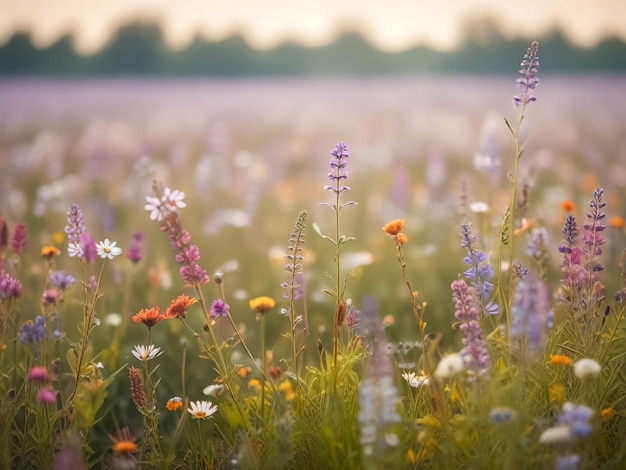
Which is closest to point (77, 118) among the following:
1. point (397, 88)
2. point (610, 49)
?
point (397, 88)

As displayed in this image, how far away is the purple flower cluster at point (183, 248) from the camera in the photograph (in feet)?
5.41

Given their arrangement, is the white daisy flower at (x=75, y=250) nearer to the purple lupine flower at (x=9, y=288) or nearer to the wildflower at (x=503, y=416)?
the purple lupine flower at (x=9, y=288)

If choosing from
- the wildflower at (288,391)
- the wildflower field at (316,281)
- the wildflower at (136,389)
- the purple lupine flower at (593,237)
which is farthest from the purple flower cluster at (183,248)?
the purple lupine flower at (593,237)

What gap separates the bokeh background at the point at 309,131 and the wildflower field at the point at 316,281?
3cm

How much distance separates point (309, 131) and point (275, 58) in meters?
3.59

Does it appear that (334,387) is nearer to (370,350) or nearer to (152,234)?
(370,350)

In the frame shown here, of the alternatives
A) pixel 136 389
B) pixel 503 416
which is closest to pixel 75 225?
pixel 136 389

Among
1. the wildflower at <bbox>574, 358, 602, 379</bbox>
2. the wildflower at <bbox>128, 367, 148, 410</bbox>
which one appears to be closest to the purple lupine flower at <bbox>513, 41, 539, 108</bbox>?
the wildflower at <bbox>574, 358, 602, 379</bbox>

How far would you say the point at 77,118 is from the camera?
7.87 metres

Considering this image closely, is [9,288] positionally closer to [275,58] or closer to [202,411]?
[202,411]

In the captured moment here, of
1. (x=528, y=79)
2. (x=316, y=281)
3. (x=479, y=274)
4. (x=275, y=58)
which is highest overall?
(x=275, y=58)

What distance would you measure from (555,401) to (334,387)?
591 millimetres

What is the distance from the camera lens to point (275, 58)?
1028 cm

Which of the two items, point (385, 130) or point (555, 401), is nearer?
point (555, 401)
